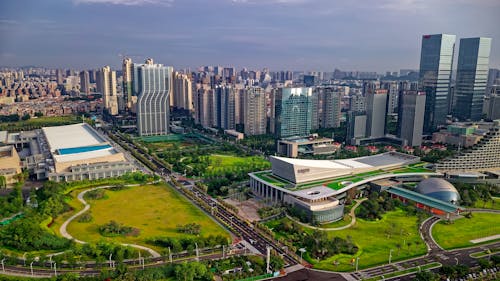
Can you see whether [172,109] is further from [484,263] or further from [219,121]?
[484,263]

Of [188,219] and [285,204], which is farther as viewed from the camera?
[285,204]

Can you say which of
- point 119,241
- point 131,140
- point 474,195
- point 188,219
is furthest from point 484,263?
point 131,140

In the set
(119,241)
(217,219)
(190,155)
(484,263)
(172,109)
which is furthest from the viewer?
(172,109)

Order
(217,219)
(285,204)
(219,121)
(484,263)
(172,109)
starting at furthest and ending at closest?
(172,109)
(219,121)
(285,204)
(217,219)
(484,263)

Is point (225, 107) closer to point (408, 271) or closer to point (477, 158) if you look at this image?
point (477, 158)

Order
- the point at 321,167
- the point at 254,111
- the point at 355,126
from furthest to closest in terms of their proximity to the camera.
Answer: the point at 254,111
the point at 355,126
the point at 321,167

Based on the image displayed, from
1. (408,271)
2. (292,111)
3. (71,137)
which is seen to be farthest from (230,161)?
(408,271)
